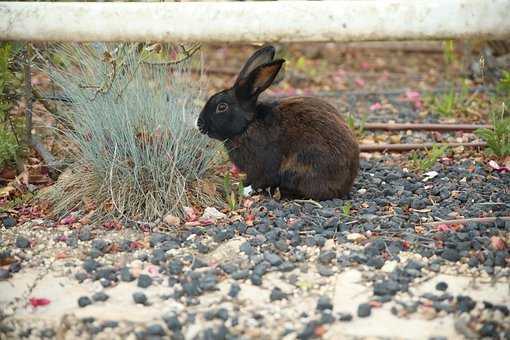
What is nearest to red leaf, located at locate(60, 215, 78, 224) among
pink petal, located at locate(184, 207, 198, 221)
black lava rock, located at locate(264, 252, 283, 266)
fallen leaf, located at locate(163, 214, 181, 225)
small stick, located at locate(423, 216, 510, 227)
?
fallen leaf, located at locate(163, 214, 181, 225)

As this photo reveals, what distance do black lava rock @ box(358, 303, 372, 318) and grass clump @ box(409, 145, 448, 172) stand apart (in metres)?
2.00

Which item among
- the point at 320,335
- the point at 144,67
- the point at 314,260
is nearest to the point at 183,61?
the point at 144,67

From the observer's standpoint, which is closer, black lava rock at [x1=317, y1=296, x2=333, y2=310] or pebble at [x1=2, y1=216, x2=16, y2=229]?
black lava rock at [x1=317, y1=296, x2=333, y2=310]

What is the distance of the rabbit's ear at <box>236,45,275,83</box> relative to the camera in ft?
14.4

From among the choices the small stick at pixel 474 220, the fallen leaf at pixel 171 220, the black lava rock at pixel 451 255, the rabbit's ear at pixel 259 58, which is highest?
the rabbit's ear at pixel 259 58

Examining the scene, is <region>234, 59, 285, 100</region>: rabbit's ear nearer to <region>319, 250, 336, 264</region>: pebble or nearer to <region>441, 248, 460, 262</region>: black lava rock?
<region>319, 250, 336, 264</region>: pebble

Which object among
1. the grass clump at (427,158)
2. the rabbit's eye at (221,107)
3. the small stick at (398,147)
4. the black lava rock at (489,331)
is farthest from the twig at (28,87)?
the black lava rock at (489,331)

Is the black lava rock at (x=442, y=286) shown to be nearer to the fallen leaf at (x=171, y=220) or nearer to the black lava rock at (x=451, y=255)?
the black lava rock at (x=451, y=255)

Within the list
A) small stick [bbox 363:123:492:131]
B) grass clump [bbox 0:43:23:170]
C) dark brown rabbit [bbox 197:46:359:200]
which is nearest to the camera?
dark brown rabbit [bbox 197:46:359:200]

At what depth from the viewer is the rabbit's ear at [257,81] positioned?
4.20m

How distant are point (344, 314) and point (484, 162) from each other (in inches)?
93.4

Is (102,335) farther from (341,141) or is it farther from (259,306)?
(341,141)

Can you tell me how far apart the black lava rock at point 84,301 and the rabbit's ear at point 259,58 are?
5.99 feet

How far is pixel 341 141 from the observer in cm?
435
